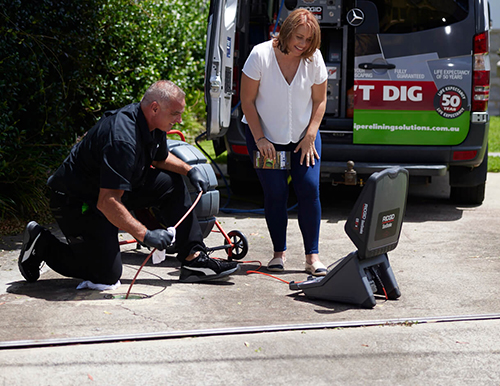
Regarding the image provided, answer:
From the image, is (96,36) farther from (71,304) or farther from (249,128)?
(71,304)

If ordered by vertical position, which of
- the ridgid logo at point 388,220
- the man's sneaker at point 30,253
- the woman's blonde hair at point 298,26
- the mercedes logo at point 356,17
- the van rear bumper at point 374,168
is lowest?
the man's sneaker at point 30,253

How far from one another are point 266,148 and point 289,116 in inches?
10.1

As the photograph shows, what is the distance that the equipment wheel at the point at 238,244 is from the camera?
15.7 feet

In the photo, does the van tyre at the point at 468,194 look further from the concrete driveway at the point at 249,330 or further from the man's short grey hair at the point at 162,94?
the man's short grey hair at the point at 162,94

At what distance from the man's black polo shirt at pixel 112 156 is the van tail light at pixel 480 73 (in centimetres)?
312

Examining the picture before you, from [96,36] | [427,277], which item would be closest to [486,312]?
[427,277]

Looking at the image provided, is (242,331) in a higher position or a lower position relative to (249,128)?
lower

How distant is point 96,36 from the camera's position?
21.1 feet

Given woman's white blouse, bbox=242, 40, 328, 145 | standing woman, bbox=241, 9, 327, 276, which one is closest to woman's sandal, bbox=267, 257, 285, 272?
standing woman, bbox=241, 9, 327, 276

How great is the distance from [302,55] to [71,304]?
2.02 metres

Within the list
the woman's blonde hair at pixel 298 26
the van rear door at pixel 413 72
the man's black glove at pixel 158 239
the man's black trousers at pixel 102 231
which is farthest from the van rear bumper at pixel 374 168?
the man's black glove at pixel 158 239

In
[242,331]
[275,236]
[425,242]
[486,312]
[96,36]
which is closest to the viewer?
[242,331]

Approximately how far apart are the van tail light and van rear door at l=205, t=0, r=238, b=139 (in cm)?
212

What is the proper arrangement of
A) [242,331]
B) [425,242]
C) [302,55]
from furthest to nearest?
[425,242], [302,55], [242,331]
